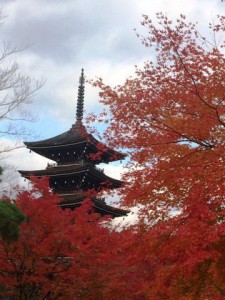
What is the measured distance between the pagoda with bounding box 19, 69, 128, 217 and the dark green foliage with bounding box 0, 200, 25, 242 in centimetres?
1761

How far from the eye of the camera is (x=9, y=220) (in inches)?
307

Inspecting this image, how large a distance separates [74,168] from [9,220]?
1864cm

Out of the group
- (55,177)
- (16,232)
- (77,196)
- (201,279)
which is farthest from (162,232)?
(55,177)

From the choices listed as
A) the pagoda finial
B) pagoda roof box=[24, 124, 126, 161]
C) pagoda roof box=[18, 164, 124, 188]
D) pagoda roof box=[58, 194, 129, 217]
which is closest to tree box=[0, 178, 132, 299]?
pagoda roof box=[58, 194, 129, 217]

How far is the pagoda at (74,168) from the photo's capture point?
26.5m

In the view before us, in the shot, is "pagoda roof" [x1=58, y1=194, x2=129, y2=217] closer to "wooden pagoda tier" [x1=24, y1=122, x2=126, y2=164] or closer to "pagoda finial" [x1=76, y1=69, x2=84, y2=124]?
"wooden pagoda tier" [x1=24, y1=122, x2=126, y2=164]

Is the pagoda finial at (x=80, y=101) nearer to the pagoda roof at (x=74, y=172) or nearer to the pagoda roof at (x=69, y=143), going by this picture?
the pagoda roof at (x=69, y=143)

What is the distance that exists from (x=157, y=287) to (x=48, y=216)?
466cm

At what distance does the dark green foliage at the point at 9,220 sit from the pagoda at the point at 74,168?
1761 centimetres

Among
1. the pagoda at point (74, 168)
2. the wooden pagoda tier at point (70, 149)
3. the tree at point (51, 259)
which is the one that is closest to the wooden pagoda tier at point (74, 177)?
the pagoda at point (74, 168)

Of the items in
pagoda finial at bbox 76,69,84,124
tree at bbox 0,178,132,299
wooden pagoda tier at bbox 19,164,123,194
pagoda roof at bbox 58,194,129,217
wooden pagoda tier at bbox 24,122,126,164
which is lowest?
tree at bbox 0,178,132,299

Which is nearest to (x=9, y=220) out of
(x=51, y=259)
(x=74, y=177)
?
(x=51, y=259)

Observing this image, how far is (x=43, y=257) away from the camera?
13336 millimetres

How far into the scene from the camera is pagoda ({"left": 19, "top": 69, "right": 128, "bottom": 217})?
2648 cm
